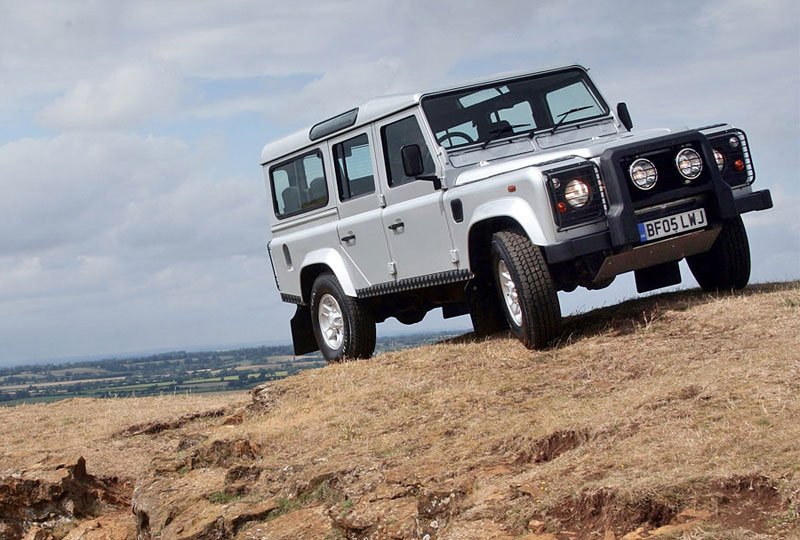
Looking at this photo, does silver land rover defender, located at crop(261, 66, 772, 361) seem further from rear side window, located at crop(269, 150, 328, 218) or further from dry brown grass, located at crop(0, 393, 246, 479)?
dry brown grass, located at crop(0, 393, 246, 479)

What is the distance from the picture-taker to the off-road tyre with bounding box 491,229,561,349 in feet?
28.1

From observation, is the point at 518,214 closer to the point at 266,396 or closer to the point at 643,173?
the point at 643,173

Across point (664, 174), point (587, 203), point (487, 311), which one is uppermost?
point (664, 174)

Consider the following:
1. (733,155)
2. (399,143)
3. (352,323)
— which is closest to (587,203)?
(733,155)

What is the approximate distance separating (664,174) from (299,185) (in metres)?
4.39

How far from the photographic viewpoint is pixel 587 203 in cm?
848

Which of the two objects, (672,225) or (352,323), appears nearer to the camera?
(672,225)

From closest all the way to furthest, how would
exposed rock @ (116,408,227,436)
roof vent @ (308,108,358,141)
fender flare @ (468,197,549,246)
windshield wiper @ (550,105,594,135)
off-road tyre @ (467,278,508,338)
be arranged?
1. fender flare @ (468,197,549,246)
2. windshield wiper @ (550,105,594,135)
3. off-road tyre @ (467,278,508,338)
4. roof vent @ (308,108,358,141)
5. exposed rock @ (116,408,227,436)

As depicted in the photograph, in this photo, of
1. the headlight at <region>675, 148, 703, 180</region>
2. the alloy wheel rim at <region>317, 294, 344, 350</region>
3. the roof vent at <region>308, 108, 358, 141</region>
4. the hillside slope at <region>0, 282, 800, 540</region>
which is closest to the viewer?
the hillside slope at <region>0, 282, 800, 540</region>

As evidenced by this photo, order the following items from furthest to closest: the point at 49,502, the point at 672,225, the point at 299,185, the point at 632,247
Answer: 1. the point at 299,185
2. the point at 49,502
3. the point at 672,225
4. the point at 632,247

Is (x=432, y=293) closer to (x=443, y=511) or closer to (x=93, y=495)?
(x=93, y=495)

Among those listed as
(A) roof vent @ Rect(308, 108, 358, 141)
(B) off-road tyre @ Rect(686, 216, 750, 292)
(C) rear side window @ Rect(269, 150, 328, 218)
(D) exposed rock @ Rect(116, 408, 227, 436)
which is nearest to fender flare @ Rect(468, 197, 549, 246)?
(B) off-road tyre @ Rect(686, 216, 750, 292)

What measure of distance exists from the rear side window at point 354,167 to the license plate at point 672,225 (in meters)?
2.94

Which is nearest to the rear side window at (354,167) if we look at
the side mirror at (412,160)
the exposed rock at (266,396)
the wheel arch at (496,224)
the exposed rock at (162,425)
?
the side mirror at (412,160)
